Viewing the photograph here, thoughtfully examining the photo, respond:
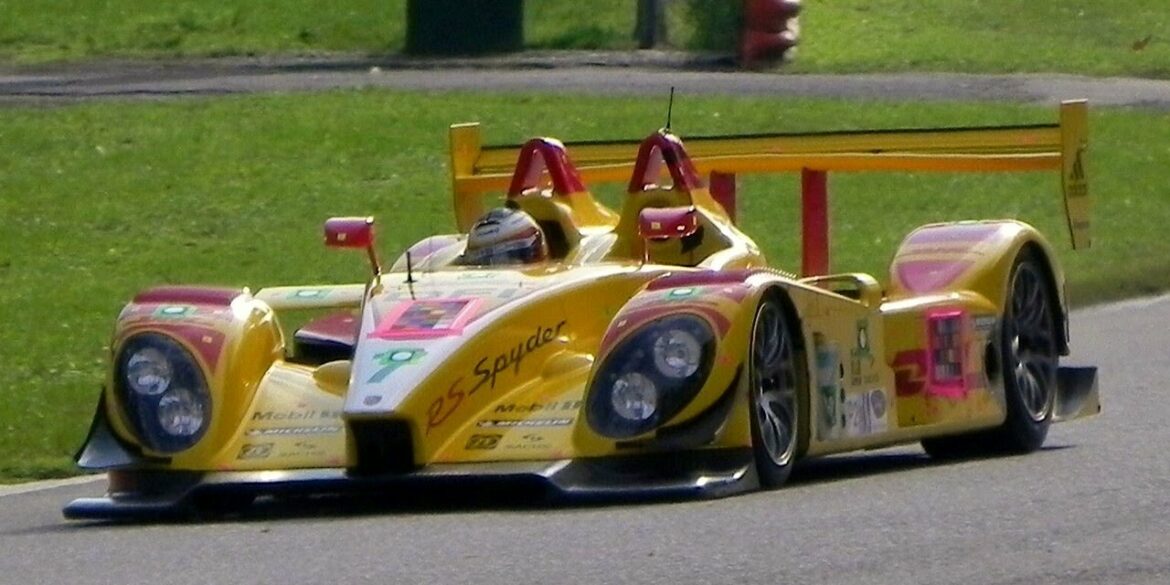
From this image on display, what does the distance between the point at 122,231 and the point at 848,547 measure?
1221cm

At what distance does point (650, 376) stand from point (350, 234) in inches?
69.6

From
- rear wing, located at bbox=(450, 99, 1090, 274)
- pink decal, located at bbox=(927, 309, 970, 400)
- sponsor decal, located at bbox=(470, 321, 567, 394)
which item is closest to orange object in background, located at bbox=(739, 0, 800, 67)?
rear wing, located at bbox=(450, 99, 1090, 274)

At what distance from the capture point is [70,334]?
48.0 feet

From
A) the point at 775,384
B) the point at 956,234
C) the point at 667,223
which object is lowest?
the point at 775,384

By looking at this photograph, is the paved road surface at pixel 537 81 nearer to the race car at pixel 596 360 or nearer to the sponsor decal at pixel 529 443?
the race car at pixel 596 360

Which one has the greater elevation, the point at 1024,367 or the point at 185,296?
the point at 185,296

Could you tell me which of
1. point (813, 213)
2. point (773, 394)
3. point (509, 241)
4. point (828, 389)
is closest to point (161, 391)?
point (509, 241)

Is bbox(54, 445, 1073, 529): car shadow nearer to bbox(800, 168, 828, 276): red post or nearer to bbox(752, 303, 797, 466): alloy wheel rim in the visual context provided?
bbox(752, 303, 797, 466): alloy wheel rim

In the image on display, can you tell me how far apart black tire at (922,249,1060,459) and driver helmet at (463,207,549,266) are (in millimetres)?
1717

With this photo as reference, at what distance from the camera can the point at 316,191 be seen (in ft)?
66.6

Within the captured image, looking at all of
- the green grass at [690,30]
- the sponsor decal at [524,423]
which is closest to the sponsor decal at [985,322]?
the sponsor decal at [524,423]

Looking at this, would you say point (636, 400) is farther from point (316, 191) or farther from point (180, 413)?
point (316, 191)

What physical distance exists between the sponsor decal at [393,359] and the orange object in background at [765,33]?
19240 millimetres

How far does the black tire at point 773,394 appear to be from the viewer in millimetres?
8547
